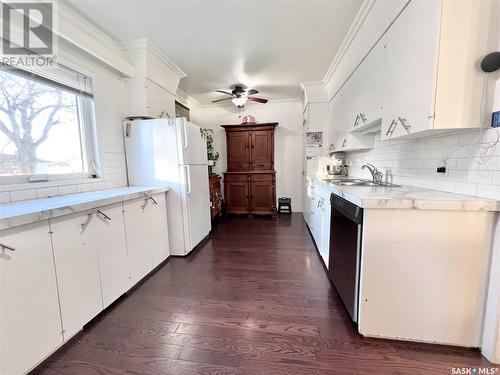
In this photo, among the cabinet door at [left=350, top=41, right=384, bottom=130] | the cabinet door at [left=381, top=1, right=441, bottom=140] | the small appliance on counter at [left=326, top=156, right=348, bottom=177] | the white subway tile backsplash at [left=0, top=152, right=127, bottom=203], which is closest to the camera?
the cabinet door at [left=381, top=1, right=441, bottom=140]

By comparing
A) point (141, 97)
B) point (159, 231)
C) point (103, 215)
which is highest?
point (141, 97)

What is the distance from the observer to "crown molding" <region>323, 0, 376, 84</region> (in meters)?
1.86

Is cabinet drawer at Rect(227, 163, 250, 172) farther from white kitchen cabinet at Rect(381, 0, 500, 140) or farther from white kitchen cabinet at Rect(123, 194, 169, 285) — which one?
white kitchen cabinet at Rect(381, 0, 500, 140)

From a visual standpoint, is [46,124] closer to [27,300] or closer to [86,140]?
[86,140]

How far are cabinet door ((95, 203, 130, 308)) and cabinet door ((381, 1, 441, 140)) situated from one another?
2.23m

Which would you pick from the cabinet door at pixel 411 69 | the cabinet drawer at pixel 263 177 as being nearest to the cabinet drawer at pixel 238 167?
the cabinet drawer at pixel 263 177

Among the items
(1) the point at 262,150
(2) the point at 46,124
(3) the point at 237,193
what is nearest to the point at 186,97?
(1) the point at 262,150

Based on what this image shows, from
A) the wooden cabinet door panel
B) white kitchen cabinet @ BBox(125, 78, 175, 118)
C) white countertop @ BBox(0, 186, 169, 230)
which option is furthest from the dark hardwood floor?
the wooden cabinet door panel

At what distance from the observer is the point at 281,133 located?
4805 millimetres

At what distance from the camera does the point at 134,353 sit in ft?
4.24

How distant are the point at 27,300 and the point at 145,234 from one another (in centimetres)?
107

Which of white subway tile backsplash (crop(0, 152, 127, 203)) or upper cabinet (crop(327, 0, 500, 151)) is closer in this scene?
upper cabinet (crop(327, 0, 500, 151))

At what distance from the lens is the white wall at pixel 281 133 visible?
4.76 metres

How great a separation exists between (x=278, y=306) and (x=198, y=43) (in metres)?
2.88
